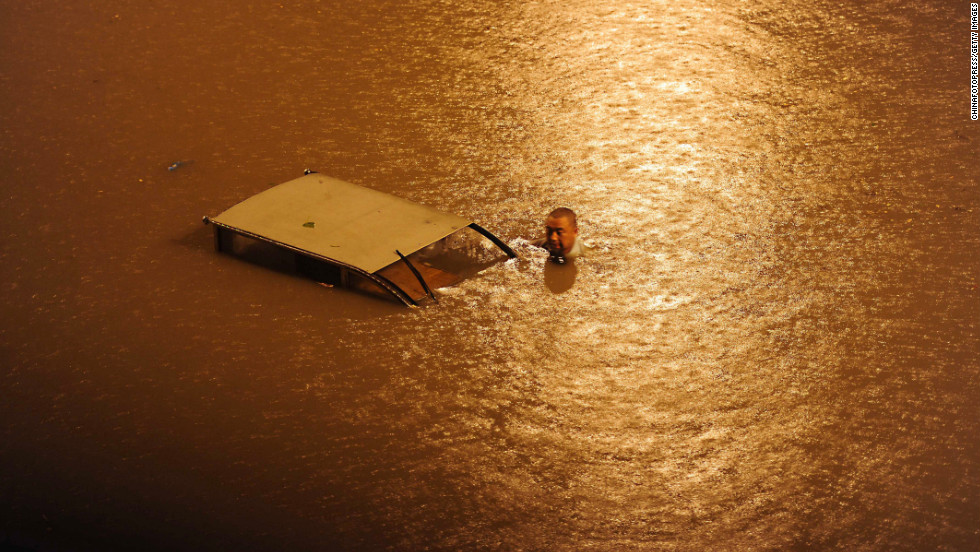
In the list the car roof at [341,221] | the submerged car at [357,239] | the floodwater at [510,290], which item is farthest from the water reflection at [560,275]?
the car roof at [341,221]

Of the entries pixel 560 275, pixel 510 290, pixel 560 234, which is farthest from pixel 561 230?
pixel 510 290

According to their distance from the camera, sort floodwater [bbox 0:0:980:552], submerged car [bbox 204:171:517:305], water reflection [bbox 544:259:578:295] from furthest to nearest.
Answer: water reflection [bbox 544:259:578:295] → submerged car [bbox 204:171:517:305] → floodwater [bbox 0:0:980:552]

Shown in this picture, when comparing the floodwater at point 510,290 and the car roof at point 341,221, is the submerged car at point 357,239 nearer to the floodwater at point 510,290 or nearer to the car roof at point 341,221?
the car roof at point 341,221

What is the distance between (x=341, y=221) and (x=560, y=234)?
1311 millimetres

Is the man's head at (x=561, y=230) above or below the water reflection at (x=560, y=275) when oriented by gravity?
above

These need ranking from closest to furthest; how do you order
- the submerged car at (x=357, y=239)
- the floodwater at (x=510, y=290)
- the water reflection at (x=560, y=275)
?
the floodwater at (x=510, y=290), the submerged car at (x=357, y=239), the water reflection at (x=560, y=275)

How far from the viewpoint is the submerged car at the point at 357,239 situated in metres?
6.11

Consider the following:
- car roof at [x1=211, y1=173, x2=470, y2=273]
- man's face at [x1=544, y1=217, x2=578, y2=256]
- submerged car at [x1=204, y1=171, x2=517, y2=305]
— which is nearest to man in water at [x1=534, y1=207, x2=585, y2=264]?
man's face at [x1=544, y1=217, x2=578, y2=256]

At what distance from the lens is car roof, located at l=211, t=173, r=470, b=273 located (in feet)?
20.1

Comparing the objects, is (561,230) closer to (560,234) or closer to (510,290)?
(560,234)

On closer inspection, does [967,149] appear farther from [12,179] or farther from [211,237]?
[12,179]

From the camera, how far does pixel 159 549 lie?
15.2ft

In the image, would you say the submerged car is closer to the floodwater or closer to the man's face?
the floodwater

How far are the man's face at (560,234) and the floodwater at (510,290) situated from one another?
6.1 inches
